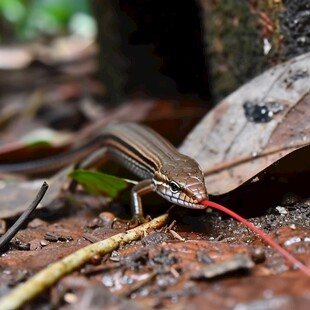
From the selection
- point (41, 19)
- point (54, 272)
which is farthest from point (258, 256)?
point (41, 19)

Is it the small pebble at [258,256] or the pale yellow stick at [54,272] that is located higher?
Result: the pale yellow stick at [54,272]

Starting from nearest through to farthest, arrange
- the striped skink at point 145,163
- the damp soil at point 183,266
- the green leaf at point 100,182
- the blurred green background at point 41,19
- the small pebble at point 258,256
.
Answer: the damp soil at point 183,266, the small pebble at point 258,256, the striped skink at point 145,163, the green leaf at point 100,182, the blurred green background at point 41,19

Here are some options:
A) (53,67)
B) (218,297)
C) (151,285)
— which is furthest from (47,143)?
(53,67)

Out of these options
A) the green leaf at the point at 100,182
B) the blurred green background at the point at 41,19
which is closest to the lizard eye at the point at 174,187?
the green leaf at the point at 100,182

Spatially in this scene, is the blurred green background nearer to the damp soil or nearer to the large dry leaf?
the large dry leaf

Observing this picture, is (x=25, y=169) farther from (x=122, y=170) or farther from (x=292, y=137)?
(x=292, y=137)

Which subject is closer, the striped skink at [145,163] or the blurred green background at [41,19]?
the striped skink at [145,163]

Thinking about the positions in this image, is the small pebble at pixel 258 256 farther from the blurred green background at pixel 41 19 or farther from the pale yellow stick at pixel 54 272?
the blurred green background at pixel 41 19

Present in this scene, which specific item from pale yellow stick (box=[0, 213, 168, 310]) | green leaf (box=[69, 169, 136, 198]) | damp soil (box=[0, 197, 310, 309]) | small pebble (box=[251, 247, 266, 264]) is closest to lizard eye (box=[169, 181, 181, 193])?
damp soil (box=[0, 197, 310, 309])
